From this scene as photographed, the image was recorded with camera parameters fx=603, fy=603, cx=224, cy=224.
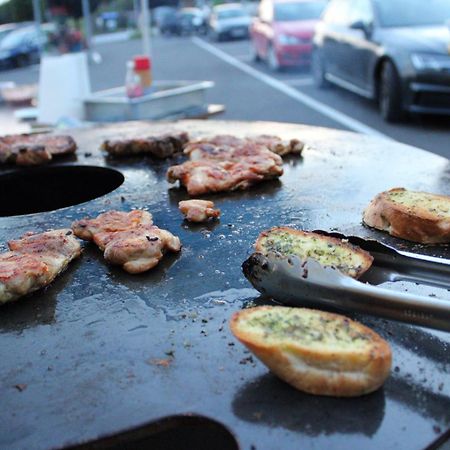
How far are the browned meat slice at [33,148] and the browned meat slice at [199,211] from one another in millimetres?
1102

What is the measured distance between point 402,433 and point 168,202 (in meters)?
1.48

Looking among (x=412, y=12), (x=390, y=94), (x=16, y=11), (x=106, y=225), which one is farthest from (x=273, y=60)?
(x=16, y=11)

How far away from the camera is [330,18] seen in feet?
37.6

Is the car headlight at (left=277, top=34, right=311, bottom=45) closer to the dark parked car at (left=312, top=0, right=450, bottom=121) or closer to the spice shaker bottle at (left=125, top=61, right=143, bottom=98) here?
the dark parked car at (left=312, top=0, right=450, bottom=121)

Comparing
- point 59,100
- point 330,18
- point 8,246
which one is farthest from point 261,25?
point 8,246

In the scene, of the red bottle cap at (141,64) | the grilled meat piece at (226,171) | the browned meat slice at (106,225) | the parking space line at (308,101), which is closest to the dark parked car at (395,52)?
the parking space line at (308,101)

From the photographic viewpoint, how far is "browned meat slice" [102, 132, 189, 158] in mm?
2988

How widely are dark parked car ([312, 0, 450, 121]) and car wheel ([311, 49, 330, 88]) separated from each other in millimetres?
1024

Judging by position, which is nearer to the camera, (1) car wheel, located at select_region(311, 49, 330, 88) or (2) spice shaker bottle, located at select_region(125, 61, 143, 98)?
(2) spice shaker bottle, located at select_region(125, 61, 143, 98)

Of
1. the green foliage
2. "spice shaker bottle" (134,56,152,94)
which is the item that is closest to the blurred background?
"spice shaker bottle" (134,56,152,94)

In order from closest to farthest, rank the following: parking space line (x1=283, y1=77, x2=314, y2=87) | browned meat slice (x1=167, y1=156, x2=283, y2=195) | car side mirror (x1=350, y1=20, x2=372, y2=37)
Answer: browned meat slice (x1=167, y1=156, x2=283, y2=195)
car side mirror (x1=350, y1=20, x2=372, y2=37)
parking space line (x1=283, y1=77, x2=314, y2=87)

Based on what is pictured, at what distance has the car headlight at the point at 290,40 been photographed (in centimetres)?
1384

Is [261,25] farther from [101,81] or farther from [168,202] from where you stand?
[168,202]

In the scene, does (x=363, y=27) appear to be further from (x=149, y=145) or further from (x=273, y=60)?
(x=149, y=145)
